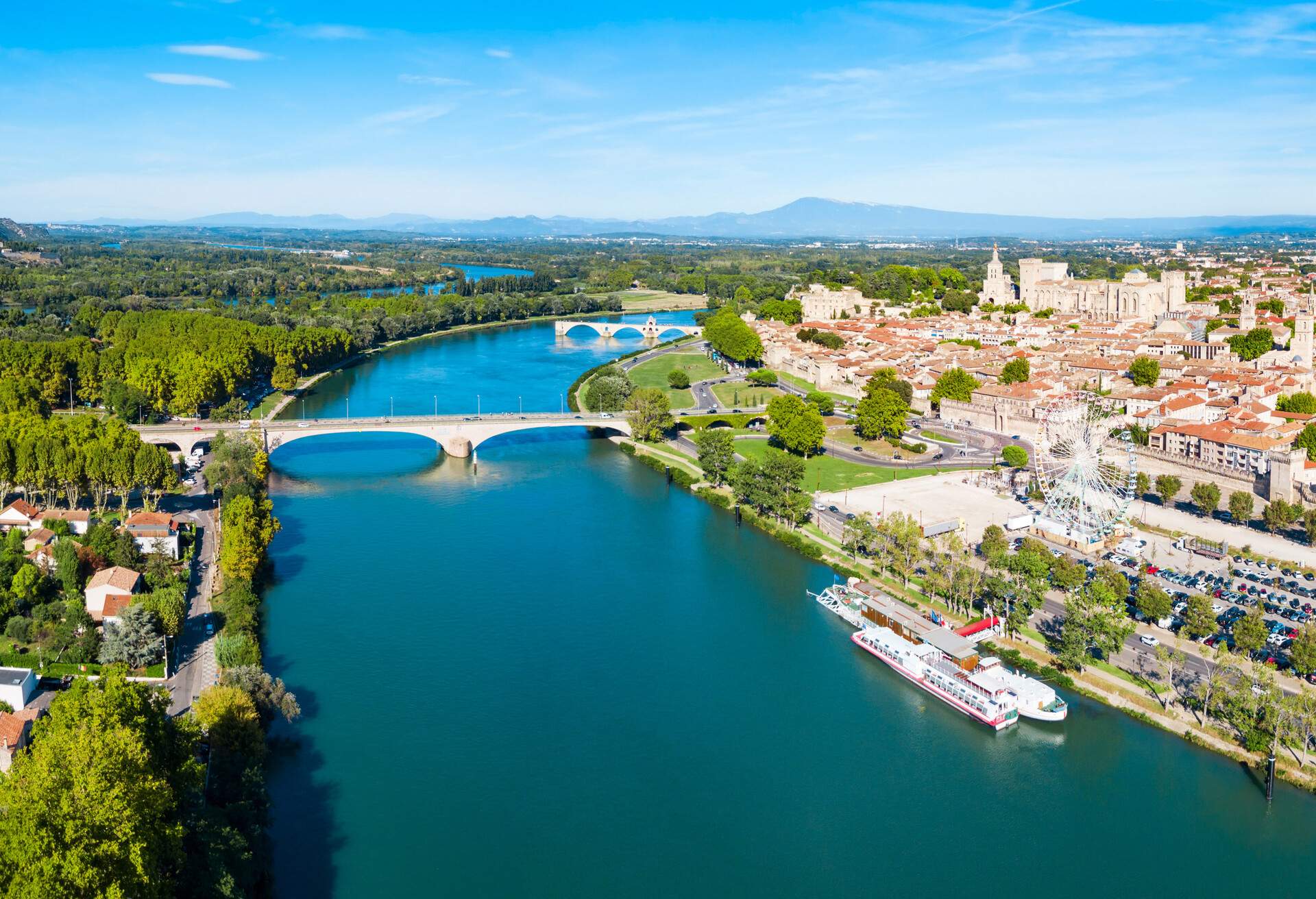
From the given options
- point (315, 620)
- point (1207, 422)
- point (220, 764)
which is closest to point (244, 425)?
point (315, 620)

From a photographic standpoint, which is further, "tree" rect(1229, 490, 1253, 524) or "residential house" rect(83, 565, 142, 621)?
"tree" rect(1229, 490, 1253, 524)

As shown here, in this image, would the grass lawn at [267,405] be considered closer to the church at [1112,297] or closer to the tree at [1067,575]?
the tree at [1067,575]

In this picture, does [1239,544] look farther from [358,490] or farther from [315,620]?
[358,490]

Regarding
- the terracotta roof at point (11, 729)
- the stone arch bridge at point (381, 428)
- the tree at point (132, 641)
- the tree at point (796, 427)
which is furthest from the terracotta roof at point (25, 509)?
the tree at point (796, 427)

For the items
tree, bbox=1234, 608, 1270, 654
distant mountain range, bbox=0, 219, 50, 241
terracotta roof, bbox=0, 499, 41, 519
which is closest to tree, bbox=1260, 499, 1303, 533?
tree, bbox=1234, 608, 1270, 654

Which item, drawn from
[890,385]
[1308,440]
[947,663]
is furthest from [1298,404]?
[947,663]

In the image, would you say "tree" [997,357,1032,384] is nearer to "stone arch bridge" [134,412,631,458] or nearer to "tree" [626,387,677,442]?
"tree" [626,387,677,442]

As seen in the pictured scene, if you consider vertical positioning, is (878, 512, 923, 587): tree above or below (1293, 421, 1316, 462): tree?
below
